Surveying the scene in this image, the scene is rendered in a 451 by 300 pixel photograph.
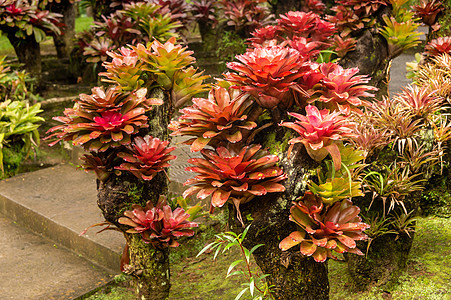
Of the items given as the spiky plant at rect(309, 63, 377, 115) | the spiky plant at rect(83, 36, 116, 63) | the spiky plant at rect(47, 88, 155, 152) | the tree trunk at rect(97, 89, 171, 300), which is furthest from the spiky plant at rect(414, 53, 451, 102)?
the spiky plant at rect(83, 36, 116, 63)

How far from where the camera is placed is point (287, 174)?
74.6 inches

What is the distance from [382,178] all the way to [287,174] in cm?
75

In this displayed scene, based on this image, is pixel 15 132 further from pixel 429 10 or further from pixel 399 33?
pixel 429 10

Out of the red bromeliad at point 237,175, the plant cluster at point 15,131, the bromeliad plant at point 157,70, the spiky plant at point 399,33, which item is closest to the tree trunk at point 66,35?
the plant cluster at point 15,131

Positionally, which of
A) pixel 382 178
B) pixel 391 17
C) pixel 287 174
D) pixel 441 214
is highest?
pixel 391 17

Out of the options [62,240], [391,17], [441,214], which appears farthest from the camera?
[391,17]

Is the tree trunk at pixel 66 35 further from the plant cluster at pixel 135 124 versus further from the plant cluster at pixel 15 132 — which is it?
the plant cluster at pixel 135 124

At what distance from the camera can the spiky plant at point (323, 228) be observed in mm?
1787

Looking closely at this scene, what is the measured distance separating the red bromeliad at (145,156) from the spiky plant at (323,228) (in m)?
0.75

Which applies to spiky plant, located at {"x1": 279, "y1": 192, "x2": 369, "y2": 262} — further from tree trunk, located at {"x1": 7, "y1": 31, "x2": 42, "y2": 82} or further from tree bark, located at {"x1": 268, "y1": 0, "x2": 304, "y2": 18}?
tree trunk, located at {"x1": 7, "y1": 31, "x2": 42, "y2": 82}

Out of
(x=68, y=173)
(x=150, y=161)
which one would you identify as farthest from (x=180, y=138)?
(x=150, y=161)

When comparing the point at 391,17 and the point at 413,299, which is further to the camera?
the point at 391,17

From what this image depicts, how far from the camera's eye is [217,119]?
1.85m

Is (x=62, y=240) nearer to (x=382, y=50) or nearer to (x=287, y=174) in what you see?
(x=287, y=174)
